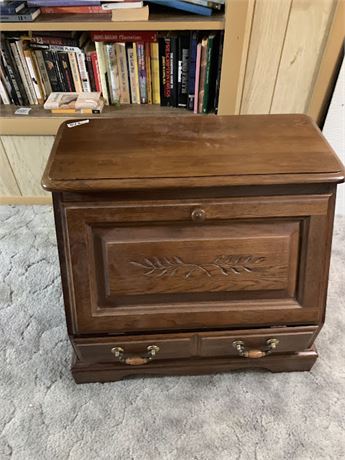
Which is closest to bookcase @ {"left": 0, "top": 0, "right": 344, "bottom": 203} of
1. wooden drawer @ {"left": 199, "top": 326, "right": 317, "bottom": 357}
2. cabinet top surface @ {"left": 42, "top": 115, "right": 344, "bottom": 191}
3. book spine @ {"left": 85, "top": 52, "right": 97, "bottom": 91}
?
book spine @ {"left": 85, "top": 52, "right": 97, "bottom": 91}

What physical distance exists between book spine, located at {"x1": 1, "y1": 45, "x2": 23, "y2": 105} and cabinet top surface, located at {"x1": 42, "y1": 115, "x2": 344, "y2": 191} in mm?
656

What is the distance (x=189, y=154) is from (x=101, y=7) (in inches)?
31.3

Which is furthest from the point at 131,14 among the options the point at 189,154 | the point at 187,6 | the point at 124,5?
the point at 189,154

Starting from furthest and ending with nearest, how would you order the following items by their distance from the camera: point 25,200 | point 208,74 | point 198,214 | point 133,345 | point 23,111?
point 25,200 < point 23,111 < point 208,74 < point 133,345 < point 198,214

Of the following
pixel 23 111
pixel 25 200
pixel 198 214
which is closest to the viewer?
pixel 198 214

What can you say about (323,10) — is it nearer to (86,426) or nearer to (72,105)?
(72,105)

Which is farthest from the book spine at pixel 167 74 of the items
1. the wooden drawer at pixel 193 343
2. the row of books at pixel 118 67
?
the wooden drawer at pixel 193 343

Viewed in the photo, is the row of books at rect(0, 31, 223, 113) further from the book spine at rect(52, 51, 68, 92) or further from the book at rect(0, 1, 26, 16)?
the book at rect(0, 1, 26, 16)

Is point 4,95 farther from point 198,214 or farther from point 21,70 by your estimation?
point 198,214

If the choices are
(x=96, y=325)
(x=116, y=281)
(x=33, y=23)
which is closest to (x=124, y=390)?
(x=96, y=325)

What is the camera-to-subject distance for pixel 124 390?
3.89ft

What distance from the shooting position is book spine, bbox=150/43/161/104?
154cm

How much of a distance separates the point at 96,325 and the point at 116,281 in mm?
128

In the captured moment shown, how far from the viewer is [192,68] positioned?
61.1 inches
